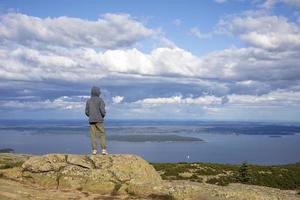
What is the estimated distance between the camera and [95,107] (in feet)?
69.4

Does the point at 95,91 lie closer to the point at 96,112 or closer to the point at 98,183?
the point at 96,112

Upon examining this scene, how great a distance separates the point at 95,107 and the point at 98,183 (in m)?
4.59

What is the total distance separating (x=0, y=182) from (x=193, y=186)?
926cm

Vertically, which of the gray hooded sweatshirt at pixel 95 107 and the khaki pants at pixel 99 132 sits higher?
the gray hooded sweatshirt at pixel 95 107

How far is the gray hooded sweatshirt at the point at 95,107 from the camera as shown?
21094 millimetres

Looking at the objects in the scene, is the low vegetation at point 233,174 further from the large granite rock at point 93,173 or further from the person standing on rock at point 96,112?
the large granite rock at point 93,173

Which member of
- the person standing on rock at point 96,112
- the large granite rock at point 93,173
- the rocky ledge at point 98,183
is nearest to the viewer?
the rocky ledge at point 98,183

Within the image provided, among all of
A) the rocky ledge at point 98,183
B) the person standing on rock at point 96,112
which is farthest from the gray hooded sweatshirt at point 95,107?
the rocky ledge at point 98,183

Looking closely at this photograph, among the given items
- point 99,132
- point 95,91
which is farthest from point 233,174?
point 95,91

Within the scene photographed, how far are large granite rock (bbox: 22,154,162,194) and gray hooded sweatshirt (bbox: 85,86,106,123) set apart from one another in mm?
2135

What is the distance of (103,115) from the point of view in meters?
21.2

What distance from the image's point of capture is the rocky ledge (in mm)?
17344

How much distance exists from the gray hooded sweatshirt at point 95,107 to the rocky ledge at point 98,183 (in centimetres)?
213

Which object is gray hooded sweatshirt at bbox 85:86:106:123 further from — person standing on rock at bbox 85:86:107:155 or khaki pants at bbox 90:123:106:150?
khaki pants at bbox 90:123:106:150
